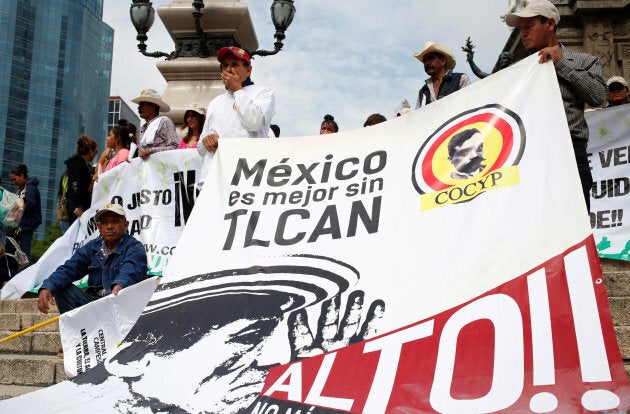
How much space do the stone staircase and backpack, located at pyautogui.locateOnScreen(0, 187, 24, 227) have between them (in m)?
0.98

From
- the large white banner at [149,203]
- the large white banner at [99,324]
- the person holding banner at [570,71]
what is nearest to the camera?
the person holding banner at [570,71]

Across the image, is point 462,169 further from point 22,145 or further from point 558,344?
point 22,145

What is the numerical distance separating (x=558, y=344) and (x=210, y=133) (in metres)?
A: 3.18

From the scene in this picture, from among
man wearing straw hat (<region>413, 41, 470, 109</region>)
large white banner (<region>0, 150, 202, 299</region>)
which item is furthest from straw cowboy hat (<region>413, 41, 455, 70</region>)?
large white banner (<region>0, 150, 202, 299</region>)

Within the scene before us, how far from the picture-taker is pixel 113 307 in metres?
4.59

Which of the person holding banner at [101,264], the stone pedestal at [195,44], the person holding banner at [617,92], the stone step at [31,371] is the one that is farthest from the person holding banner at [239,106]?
the stone pedestal at [195,44]

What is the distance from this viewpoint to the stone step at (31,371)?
482 cm

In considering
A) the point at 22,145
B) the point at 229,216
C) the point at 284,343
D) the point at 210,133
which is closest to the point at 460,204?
the point at 284,343

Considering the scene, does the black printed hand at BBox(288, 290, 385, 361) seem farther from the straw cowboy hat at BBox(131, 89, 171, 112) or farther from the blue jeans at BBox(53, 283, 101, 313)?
the straw cowboy hat at BBox(131, 89, 171, 112)

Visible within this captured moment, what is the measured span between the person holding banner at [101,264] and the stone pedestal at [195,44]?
4.45 m

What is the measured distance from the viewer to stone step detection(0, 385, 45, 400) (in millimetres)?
4426

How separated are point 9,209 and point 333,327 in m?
5.66

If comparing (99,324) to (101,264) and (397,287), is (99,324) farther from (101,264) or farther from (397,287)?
(397,287)

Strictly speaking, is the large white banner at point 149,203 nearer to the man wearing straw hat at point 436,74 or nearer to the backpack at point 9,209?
the backpack at point 9,209
